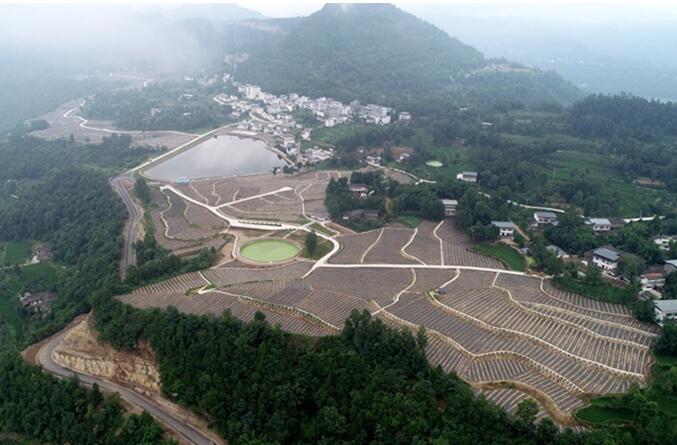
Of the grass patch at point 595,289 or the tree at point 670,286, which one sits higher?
the tree at point 670,286

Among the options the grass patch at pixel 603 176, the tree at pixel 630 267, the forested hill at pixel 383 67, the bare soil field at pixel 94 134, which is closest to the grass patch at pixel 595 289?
the tree at pixel 630 267

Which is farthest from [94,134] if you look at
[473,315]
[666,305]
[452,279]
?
[666,305]

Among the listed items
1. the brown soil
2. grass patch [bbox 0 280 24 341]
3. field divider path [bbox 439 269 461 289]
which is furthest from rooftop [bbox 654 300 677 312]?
grass patch [bbox 0 280 24 341]

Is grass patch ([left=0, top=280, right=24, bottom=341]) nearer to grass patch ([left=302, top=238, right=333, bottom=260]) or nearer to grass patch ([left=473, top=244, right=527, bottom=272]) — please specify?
grass patch ([left=302, top=238, right=333, bottom=260])

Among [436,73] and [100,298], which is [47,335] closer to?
[100,298]

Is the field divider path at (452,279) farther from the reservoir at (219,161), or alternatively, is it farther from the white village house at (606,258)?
the reservoir at (219,161)

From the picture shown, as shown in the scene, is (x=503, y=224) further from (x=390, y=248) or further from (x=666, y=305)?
(x=666, y=305)
